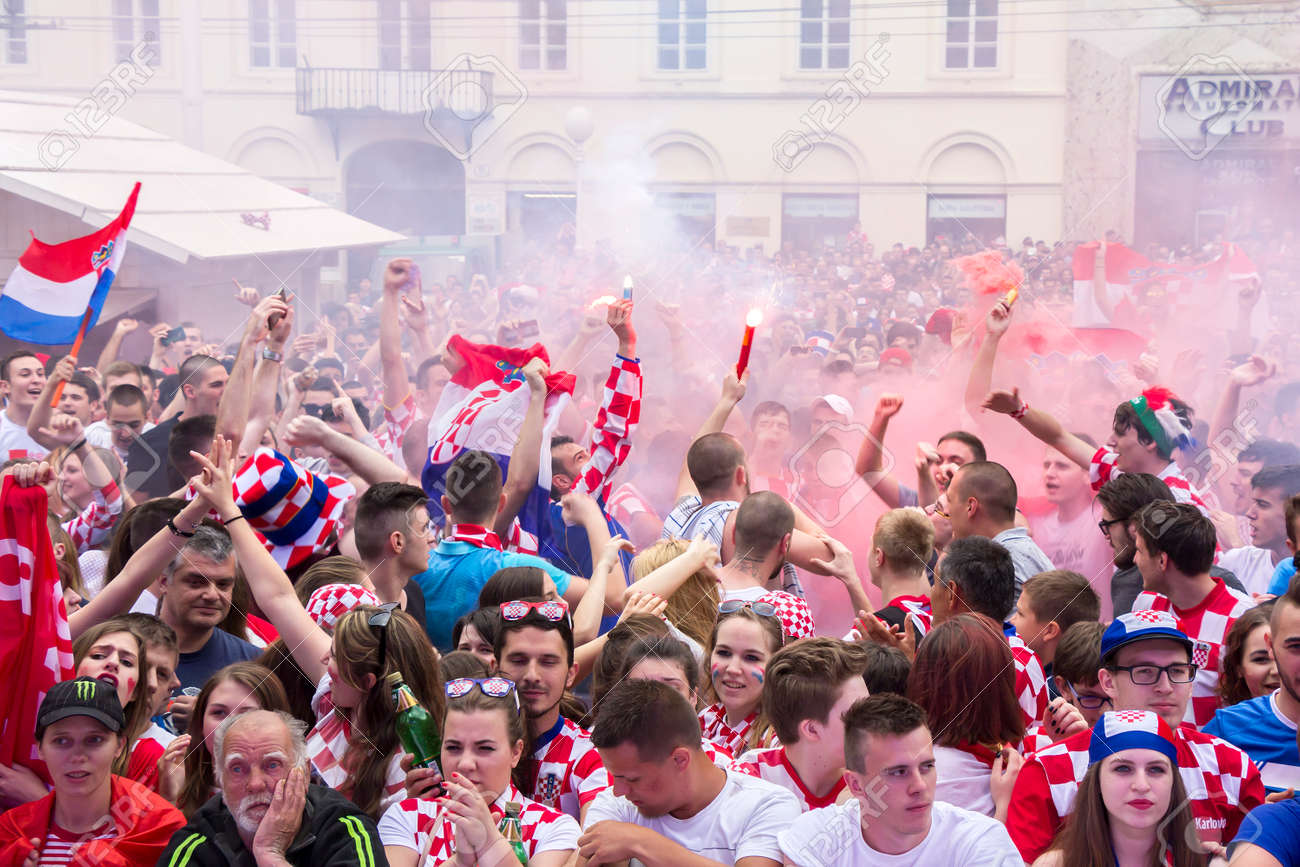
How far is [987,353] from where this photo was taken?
457cm

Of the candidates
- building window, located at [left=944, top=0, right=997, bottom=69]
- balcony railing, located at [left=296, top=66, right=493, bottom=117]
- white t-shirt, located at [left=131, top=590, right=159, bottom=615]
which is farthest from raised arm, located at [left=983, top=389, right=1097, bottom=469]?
balcony railing, located at [left=296, top=66, right=493, bottom=117]

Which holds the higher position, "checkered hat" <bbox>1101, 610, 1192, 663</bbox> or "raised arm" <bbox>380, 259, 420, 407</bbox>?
"raised arm" <bbox>380, 259, 420, 407</bbox>

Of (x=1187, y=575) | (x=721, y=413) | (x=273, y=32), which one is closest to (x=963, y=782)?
(x=1187, y=575)

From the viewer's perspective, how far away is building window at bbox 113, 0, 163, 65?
10688 millimetres

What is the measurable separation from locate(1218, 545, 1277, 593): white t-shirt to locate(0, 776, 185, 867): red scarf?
3.02m

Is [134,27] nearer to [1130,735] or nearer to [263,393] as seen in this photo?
[263,393]

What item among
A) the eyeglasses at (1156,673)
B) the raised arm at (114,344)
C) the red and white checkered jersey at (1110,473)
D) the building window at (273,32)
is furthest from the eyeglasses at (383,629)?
the building window at (273,32)

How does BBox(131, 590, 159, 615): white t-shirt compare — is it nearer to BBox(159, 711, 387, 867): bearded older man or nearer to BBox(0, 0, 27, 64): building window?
BBox(159, 711, 387, 867): bearded older man

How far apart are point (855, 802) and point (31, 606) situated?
5.78 ft

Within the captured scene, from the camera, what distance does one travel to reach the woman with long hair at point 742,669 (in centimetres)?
287

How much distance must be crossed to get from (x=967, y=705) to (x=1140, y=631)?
0.37 metres

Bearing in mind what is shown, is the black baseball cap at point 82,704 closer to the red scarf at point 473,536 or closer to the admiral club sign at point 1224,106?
the red scarf at point 473,536

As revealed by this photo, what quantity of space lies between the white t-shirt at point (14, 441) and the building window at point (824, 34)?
21.7 feet

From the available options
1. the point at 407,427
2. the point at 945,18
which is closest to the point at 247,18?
the point at 945,18
